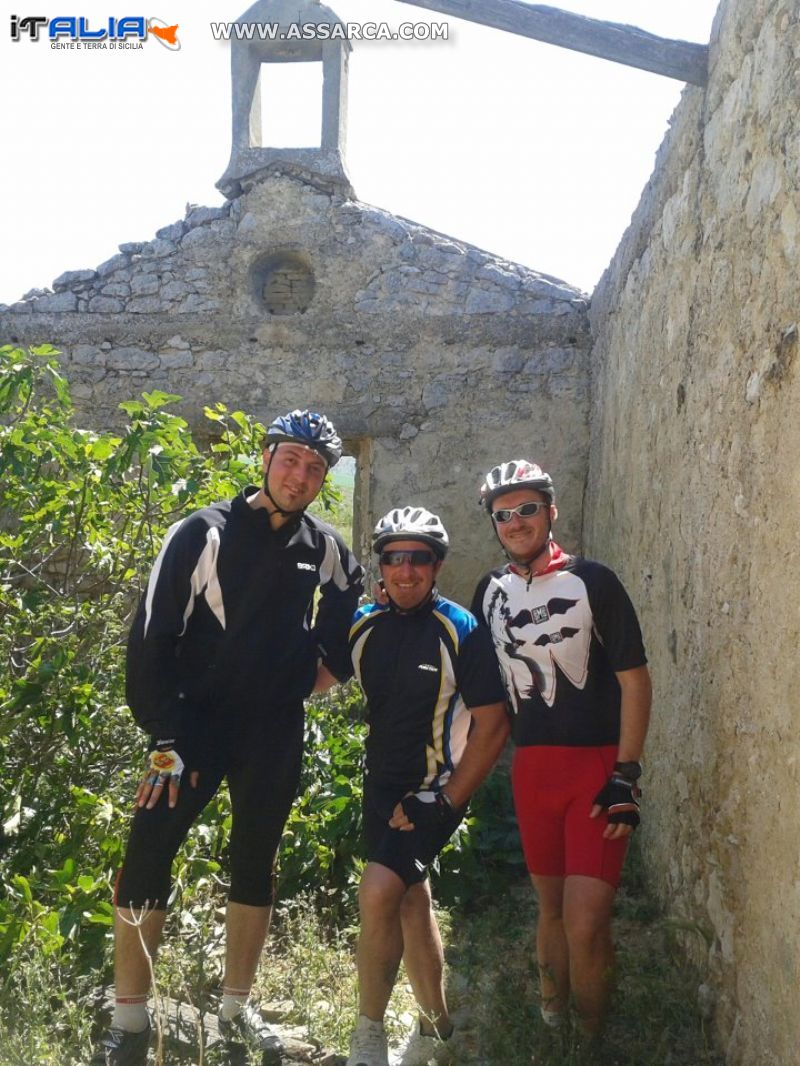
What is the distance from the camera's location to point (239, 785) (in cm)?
306

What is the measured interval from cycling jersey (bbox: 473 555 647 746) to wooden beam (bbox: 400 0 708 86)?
1988 mm

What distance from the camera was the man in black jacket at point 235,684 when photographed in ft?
9.39

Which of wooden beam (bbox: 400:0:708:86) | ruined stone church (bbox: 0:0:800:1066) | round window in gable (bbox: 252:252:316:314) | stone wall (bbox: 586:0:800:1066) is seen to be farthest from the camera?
round window in gable (bbox: 252:252:316:314)

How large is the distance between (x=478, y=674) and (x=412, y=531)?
0.45 m

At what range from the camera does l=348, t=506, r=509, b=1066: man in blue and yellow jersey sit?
9.45 ft

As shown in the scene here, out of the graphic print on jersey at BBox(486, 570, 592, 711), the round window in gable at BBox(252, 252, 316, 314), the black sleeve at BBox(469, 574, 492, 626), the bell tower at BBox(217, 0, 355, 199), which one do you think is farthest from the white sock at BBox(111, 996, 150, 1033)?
the bell tower at BBox(217, 0, 355, 199)

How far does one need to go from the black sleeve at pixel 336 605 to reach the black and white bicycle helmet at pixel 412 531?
0.24 m

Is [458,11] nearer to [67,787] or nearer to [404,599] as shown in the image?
[404,599]

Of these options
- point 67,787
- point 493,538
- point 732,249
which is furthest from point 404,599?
point 493,538

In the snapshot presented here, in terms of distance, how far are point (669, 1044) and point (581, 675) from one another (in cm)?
112

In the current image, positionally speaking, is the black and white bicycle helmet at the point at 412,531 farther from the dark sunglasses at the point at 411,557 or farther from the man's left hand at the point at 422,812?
the man's left hand at the point at 422,812

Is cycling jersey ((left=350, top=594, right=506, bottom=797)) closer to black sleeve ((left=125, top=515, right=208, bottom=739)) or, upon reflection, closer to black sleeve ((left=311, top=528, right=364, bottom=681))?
black sleeve ((left=311, top=528, right=364, bottom=681))

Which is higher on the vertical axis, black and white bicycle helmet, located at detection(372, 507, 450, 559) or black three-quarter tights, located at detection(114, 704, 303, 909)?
black and white bicycle helmet, located at detection(372, 507, 450, 559)

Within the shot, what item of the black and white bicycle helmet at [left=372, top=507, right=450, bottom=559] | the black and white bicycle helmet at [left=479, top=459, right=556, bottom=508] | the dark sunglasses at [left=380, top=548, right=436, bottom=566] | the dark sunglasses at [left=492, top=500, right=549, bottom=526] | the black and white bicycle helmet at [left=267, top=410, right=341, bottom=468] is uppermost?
the black and white bicycle helmet at [left=267, top=410, right=341, bottom=468]
